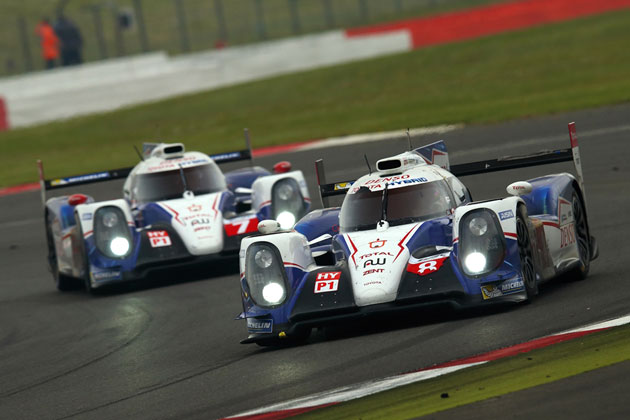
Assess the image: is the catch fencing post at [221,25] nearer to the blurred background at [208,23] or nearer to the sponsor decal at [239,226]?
the blurred background at [208,23]

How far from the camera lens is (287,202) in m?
15.2

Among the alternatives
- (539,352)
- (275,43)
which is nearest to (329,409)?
(539,352)

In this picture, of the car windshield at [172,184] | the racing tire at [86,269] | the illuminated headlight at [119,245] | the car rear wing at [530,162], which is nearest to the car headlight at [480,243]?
the car rear wing at [530,162]

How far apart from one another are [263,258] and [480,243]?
1.62 meters

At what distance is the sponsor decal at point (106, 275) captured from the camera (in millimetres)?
14242

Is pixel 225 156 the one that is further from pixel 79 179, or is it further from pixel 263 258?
pixel 263 258

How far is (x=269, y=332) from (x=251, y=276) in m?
0.48

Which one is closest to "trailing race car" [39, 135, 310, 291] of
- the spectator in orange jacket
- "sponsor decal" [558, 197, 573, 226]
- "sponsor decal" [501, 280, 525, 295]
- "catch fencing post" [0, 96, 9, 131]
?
"sponsor decal" [558, 197, 573, 226]

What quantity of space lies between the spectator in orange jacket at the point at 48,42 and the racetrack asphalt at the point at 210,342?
73.4 ft

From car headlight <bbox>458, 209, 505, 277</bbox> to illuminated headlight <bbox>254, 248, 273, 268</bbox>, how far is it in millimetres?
1419

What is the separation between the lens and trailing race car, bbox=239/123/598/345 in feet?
30.0

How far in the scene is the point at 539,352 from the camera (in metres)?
7.61

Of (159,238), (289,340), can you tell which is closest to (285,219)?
(159,238)

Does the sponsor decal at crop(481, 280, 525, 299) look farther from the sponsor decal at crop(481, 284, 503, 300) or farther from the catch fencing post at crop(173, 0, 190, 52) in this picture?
the catch fencing post at crop(173, 0, 190, 52)
